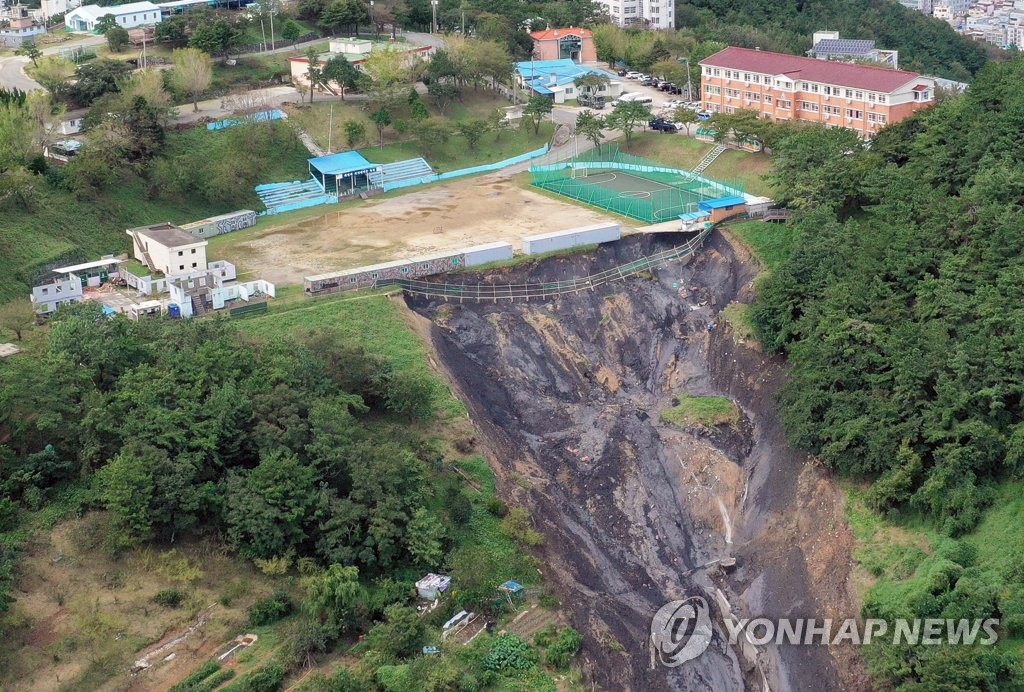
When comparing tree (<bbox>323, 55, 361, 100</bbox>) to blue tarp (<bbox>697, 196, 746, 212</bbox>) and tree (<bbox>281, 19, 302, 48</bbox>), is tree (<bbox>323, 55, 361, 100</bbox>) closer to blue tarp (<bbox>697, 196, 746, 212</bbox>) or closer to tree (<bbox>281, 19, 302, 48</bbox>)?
tree (<bbox>281, 19, 302, 48</bbox>)

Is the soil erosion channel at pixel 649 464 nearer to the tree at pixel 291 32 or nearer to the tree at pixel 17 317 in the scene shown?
the tree at pixel 17 317

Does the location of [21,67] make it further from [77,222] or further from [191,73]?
[77,222]

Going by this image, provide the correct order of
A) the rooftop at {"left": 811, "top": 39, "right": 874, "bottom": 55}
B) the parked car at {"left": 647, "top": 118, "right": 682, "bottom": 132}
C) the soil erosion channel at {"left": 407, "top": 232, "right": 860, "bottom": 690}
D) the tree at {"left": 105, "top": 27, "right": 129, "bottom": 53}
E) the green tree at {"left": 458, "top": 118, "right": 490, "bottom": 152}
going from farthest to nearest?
the rooftop at {"left": 811, "top": 39, "right": 874, "bottom": 55}, the tree at {"left": 105, "top": 27, "right": 129, "bottom": 53}, the parked car at {"left": 647, "top": 118, "right": 682, "bottom": 132}, the green tree at {"left": 458, "top": 118, "right": 490, "bottom": 152}, the soil erosion channel at {"left": 407, "top": 232, "right": 860, "bottom": 690}

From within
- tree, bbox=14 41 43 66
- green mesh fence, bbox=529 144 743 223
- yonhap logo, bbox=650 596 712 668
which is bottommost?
yonhap logo, bbox=650 596 712 668

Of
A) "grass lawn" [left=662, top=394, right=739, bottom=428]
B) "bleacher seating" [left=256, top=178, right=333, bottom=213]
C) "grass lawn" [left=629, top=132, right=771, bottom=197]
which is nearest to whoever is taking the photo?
"grass lawn" [left=662, top=394, right=739, bottom=428]

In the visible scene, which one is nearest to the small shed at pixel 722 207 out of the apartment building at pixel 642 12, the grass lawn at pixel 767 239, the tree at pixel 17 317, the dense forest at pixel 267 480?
the grass lawn at pixel 767 239

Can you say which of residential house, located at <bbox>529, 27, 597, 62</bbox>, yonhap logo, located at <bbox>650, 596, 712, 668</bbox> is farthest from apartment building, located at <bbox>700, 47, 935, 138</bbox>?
yonhap logo, located at <bbox>650, 596, 712, 668</bbox>

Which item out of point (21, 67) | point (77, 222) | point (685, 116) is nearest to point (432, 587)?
point (77, 222)

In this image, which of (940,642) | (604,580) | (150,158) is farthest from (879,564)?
(150,158)
